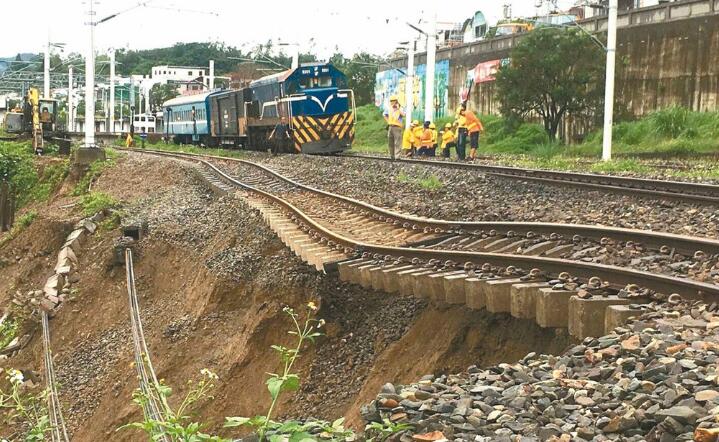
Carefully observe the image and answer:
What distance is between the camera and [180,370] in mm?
10484

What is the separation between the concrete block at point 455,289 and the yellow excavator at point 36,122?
34.7 meters

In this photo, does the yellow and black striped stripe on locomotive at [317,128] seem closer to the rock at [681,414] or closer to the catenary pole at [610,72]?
the catenary pole at [610,72]

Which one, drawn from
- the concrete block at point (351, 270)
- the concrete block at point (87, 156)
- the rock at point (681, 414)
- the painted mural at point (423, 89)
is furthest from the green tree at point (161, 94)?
the rock at point (681, 414)

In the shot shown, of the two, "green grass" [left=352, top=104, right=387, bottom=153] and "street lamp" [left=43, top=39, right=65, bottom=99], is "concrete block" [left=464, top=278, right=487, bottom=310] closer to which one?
"green grass" [left=352, top=104, right=387, bottom=153]

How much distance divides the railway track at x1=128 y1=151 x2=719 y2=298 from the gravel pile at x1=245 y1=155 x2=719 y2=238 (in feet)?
2.91

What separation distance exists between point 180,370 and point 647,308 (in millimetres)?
6037

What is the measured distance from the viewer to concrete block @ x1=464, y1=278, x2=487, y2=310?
7.19 meters

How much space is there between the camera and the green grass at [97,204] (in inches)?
823

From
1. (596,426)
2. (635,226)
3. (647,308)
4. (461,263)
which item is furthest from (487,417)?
(635,226)

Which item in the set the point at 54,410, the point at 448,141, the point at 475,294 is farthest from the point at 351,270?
the point at 448,141

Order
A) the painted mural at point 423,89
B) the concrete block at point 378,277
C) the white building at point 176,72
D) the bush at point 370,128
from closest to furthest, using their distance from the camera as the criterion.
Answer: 1. the concrete block at point 378,277
2. the bush at point 370,128
3. the painted mural at point 423,89
4. the white building at point 176,72

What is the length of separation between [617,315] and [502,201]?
716 cm

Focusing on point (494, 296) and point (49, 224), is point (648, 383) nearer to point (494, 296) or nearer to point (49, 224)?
point (494, 296)

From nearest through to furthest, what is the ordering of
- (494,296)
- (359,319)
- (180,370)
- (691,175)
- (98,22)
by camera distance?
(494,296) < (359,319) < (180,370) < (691,175) < (98,22)
